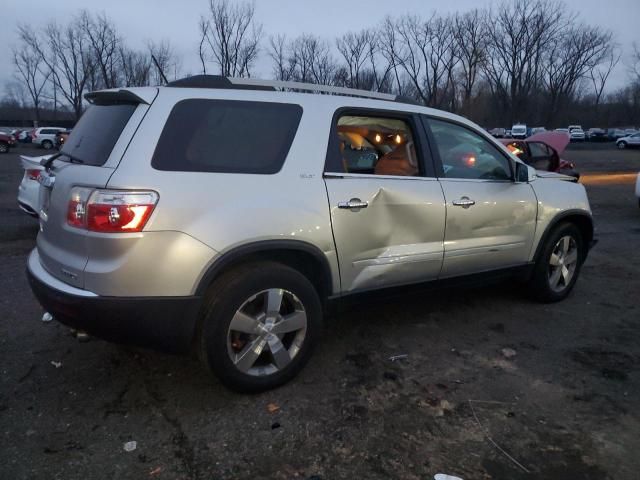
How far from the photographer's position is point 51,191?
294 centimetres

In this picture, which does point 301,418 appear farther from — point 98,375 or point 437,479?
point 98,375

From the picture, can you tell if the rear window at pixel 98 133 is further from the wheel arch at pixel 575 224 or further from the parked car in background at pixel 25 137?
the parked car in background at pixel 25 137

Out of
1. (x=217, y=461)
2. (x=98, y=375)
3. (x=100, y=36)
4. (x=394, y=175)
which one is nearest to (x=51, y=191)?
(x=98, y=375)

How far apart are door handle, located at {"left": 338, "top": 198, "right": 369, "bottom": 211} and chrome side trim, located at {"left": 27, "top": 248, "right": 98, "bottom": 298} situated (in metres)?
1.53

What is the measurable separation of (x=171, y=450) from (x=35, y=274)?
1.35 metres

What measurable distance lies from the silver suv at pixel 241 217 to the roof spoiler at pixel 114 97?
1 cm

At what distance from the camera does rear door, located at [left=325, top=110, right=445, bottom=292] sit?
3203 mm

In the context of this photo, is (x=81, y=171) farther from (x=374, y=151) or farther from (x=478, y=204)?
(x=478, y=204)

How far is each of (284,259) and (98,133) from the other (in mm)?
1334

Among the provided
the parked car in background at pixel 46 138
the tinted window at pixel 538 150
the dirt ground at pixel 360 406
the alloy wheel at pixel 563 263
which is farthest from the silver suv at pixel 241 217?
the parked car in background at pixel 46 138

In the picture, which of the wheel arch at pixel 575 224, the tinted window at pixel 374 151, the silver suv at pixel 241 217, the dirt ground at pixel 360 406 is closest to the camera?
the dirt ground at pixel 360 406

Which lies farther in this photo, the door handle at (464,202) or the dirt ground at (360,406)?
the door handle at (464,202)

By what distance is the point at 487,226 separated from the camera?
13.1 feet

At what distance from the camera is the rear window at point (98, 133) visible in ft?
8.96
